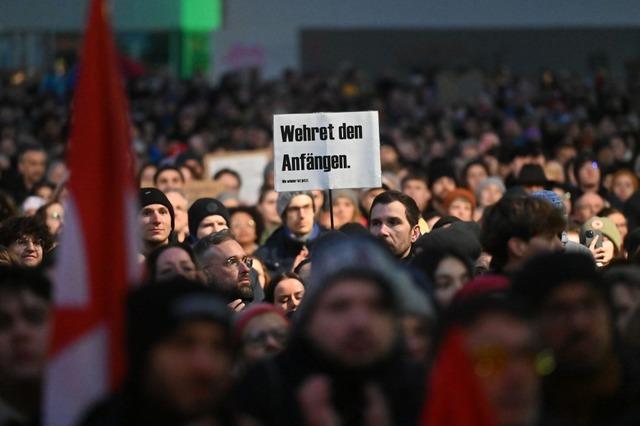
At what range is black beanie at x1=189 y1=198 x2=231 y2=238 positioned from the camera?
36.5ft

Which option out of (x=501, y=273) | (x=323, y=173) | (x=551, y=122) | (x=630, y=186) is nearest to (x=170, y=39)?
(x=551, y=122)

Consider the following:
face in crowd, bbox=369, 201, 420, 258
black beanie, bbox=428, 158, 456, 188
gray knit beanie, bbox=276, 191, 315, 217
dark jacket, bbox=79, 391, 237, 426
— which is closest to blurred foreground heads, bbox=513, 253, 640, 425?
dark jacket, bbox=79, 391, 237, 426

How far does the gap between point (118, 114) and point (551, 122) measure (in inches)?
765

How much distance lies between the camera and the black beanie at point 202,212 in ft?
36.5

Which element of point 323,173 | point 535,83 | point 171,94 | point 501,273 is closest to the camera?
point 501,273

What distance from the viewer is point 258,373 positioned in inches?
223

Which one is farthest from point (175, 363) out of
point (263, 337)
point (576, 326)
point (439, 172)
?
point (439, 172)

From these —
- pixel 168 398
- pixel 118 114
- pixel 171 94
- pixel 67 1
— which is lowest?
pixel 168 398

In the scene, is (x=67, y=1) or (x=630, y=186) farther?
(x=67, y=1)

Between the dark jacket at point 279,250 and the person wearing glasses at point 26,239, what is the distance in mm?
2409

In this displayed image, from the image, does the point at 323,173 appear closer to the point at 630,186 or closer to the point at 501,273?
the point at 501,273

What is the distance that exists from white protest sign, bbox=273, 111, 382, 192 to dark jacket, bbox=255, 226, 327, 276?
1.50 meters

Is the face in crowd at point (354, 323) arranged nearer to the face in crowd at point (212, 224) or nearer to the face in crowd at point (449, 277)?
the face in crowd at point (449, 277)

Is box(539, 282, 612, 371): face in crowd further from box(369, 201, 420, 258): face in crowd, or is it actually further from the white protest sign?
the white protest sign
